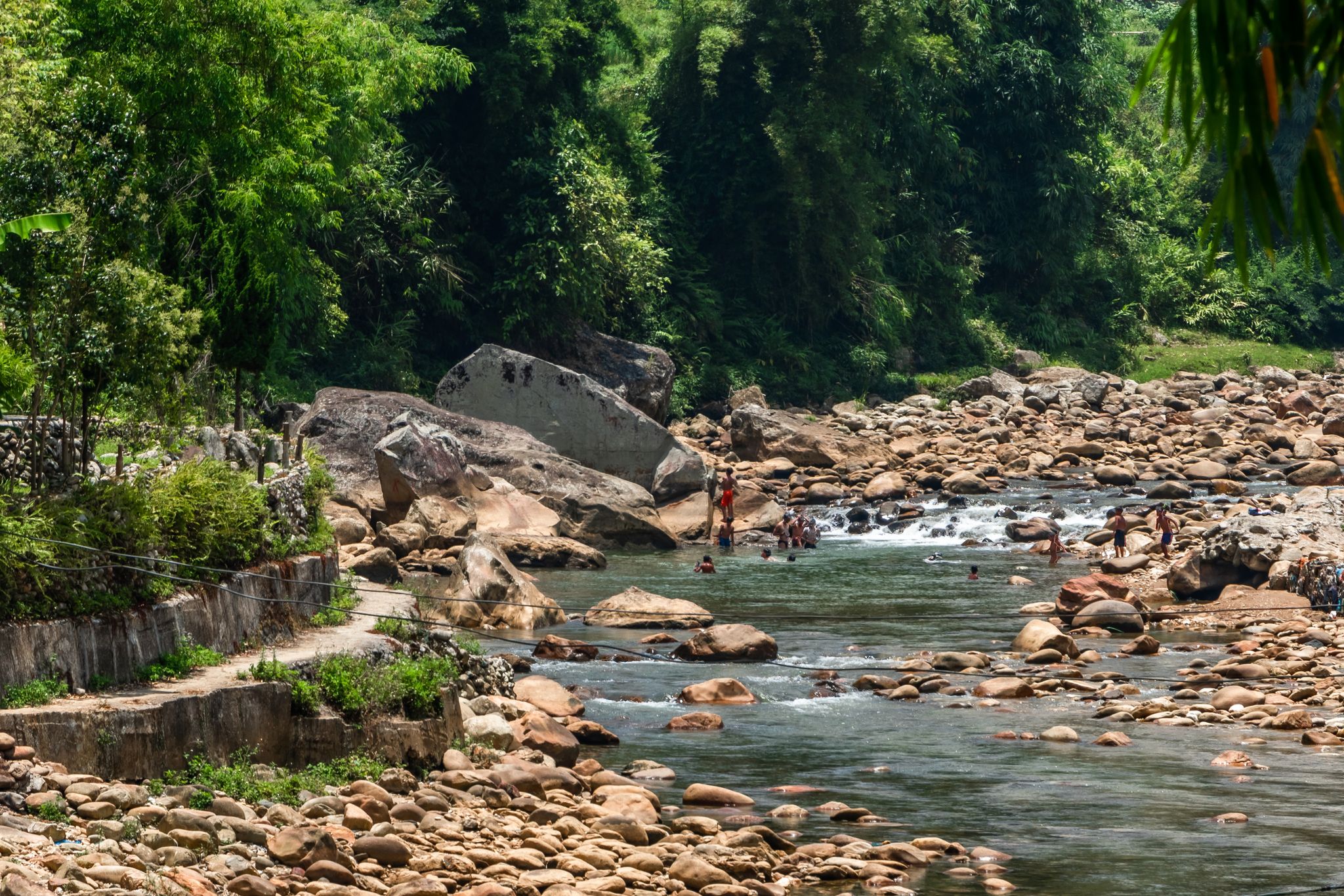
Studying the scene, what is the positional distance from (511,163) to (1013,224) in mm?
23511

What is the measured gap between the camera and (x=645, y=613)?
23.8 meters

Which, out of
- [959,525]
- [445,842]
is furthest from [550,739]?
[959,525]

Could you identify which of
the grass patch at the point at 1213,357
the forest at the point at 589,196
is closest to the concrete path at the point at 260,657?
the forest at the point at 589,196

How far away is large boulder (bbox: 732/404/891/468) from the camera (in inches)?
1619

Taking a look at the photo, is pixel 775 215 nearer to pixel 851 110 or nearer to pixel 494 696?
pixel 851 110

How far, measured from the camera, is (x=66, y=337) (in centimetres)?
1354

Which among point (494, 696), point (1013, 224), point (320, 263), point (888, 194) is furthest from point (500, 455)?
point (1013, 224)

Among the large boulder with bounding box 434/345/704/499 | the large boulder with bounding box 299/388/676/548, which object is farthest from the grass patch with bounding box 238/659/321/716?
the large boulder with bounding box 434/345/704/499

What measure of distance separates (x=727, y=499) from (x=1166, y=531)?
9103mm

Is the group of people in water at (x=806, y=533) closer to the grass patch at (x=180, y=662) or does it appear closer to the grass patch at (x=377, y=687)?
the grass patch at (x=377, y=687)

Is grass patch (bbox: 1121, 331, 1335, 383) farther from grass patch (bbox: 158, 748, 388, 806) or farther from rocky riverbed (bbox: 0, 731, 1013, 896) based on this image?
grass patch (bbox: 158, 748, 388, 806)

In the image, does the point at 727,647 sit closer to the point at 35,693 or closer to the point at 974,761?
the point at 974,761

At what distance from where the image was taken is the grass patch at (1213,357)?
5781 cm

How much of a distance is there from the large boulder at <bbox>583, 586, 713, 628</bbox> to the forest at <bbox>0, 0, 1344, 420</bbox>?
6.32m
